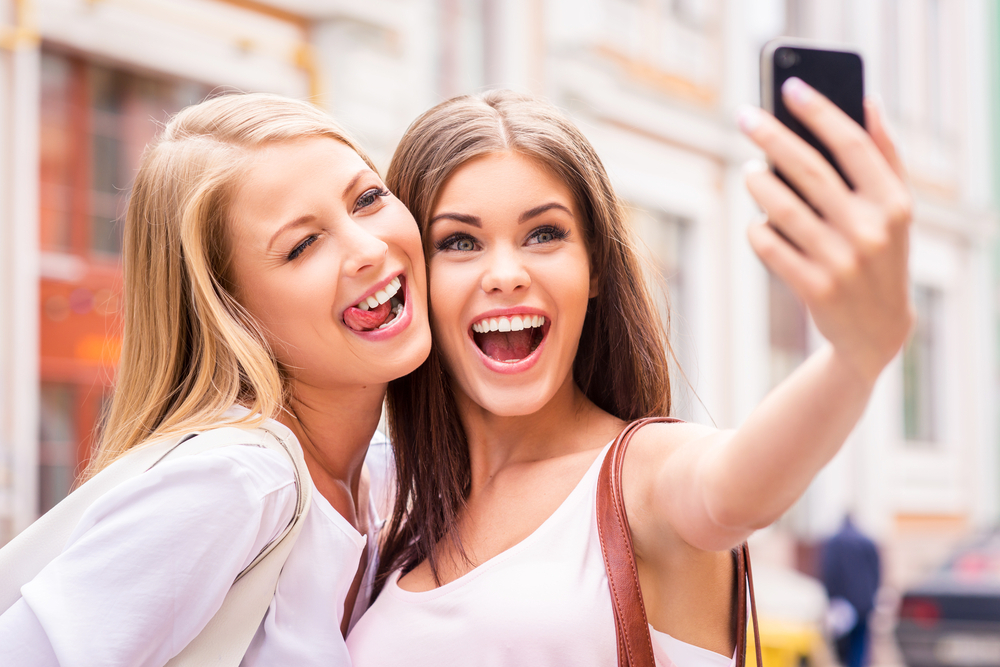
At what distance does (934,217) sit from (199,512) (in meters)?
16.4

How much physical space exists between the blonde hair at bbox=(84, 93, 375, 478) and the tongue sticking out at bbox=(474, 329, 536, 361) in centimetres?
44

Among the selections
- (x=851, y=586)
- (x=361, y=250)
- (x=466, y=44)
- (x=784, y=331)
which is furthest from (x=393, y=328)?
(x=784, y=331)

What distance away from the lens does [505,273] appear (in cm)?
217

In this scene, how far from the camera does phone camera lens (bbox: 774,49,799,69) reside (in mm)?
1255

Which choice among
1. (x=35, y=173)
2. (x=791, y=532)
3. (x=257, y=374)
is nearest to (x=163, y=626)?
(x=257, y=374)

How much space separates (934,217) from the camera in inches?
649

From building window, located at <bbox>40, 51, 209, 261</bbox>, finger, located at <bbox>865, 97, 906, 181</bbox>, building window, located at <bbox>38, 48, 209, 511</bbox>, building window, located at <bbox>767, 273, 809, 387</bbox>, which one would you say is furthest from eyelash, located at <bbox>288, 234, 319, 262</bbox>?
building window, located at <bbox>767, 273, 809, 387</bbox>

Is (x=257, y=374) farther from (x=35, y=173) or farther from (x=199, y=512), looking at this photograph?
(x=35, y=173)

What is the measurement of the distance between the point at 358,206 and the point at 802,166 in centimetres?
131

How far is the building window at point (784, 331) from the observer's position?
1384cm

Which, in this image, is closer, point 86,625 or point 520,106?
point 86,625

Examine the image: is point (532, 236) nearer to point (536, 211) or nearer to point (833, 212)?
point (536, 211)

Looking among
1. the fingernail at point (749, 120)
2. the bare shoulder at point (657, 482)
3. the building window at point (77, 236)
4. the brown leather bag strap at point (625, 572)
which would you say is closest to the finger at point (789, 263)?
the fingernail at point (749, 120)

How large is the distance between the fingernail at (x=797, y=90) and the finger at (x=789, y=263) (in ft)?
0.47
